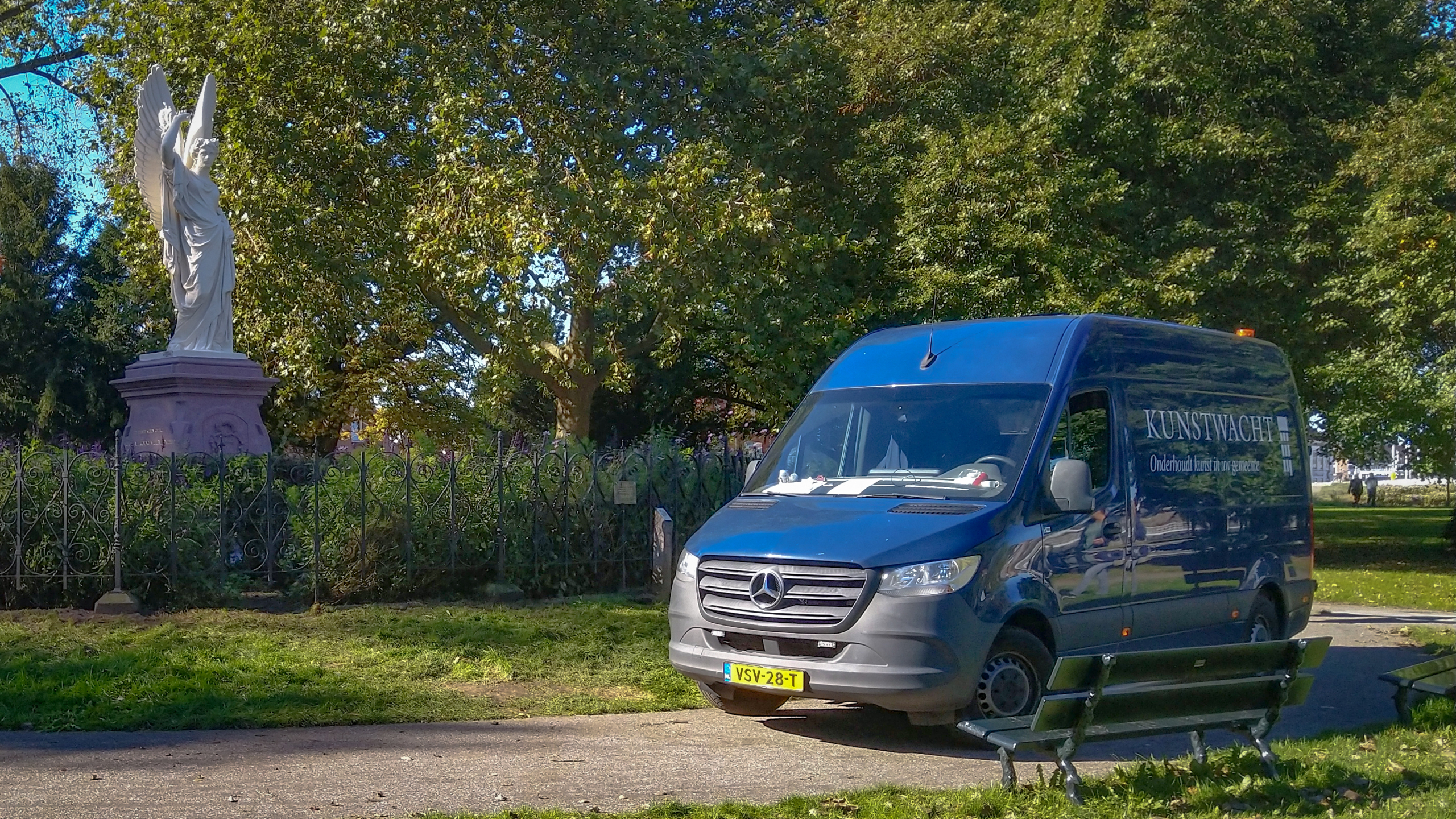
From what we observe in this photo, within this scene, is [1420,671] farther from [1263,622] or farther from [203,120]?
[203,120]

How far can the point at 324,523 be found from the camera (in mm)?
12688

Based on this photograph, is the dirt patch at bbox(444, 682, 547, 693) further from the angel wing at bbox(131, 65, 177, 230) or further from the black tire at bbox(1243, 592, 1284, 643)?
the angel wing at bbox(131, 65, 177, 230)

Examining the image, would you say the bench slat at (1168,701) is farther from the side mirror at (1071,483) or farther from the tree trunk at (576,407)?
the tree trunk at (576,407)

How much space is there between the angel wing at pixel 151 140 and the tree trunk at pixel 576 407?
23.7ft

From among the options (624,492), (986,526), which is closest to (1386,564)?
(624,492)

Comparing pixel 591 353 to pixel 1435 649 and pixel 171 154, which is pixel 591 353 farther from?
pixel 1435 649

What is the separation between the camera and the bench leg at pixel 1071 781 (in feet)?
19.9

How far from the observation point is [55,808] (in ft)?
19.9

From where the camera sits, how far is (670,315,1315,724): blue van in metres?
7.53

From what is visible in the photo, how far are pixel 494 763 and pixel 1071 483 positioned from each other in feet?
11.5

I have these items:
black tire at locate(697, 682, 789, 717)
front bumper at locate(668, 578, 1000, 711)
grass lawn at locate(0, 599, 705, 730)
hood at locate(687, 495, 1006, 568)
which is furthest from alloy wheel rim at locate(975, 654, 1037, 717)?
grass lawn at locate(0, 599, 705, 730)

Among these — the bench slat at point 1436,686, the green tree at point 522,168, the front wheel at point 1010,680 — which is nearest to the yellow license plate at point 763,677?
the front wheel at point 1010,680

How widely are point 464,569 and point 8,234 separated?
27190 mm

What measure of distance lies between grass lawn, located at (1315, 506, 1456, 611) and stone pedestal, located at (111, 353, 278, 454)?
1320 cm
